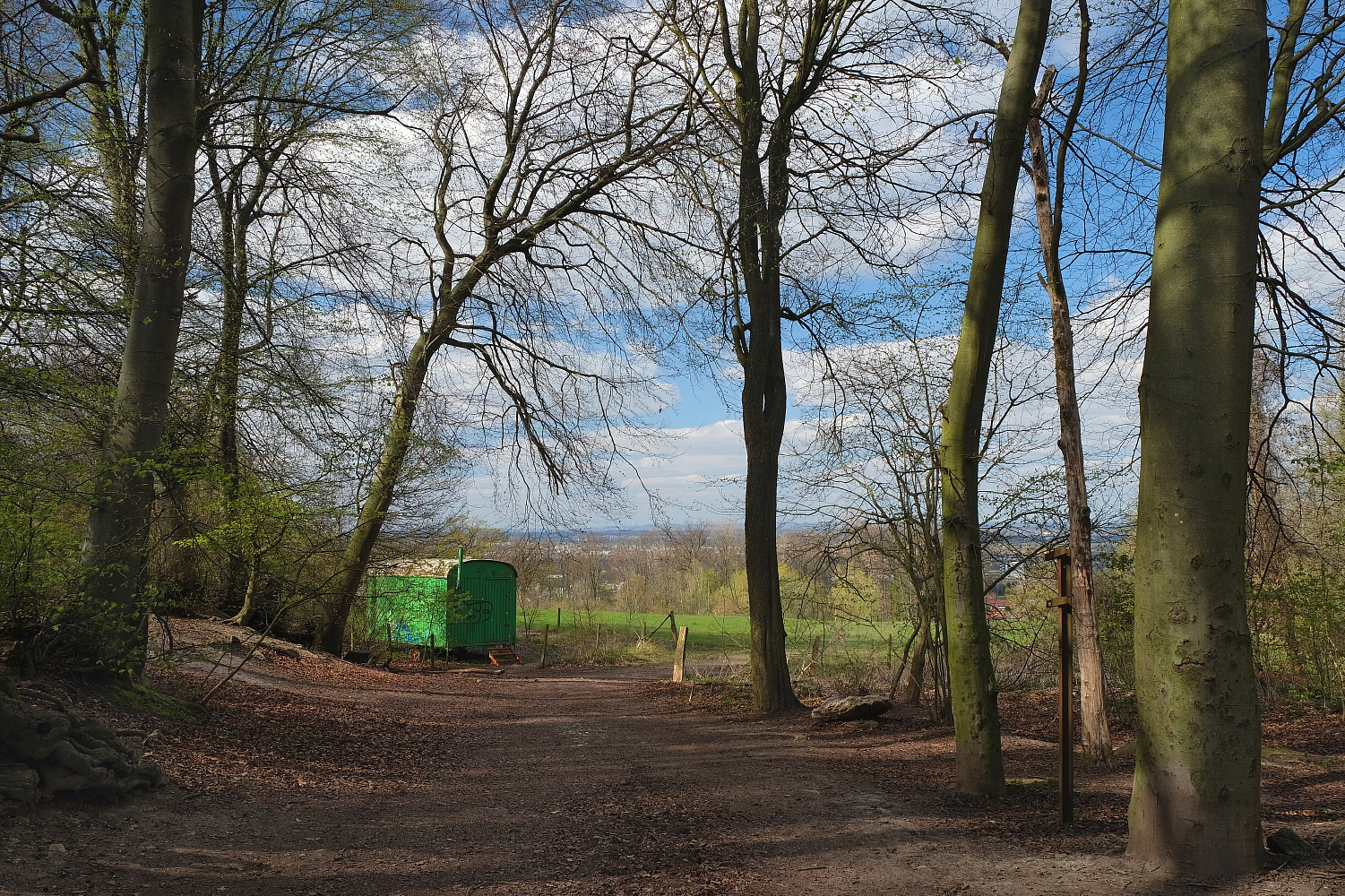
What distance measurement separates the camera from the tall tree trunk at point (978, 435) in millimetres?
6242

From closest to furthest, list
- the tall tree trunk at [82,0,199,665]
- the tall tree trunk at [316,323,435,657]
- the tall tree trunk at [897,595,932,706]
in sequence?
the tall tree trunk at [82,0,199,665], the tall tree trunk at [897,595,932,706], the tall tree trunk at [316,323,435,657]

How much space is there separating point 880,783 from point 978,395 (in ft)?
10.7

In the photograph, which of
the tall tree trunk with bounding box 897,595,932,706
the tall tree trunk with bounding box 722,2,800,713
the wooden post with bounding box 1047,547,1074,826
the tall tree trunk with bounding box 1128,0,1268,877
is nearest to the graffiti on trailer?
the tall tree trunk with bounding box 722,2,800,713

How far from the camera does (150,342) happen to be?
750 cm

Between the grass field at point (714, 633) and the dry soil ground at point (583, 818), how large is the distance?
274 centimetres

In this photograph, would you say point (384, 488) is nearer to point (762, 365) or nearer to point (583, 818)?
point (762, 365)

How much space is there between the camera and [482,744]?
9484 millimetres

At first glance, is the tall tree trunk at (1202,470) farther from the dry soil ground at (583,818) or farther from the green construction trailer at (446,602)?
the green construction trailer at (446,602)

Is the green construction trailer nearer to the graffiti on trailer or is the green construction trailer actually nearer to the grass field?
the graffiti on trailer

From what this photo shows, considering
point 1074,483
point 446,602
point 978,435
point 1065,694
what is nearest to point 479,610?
point 446,602

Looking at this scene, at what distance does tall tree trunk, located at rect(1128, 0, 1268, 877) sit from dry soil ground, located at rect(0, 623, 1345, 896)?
0.35 m

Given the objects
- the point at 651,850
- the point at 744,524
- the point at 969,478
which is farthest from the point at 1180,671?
the point at 744,524

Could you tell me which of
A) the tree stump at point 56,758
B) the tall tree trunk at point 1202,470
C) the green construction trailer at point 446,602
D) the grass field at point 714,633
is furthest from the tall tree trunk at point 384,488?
the tall tree trunk at point 1202,470

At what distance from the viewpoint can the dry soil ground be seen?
13.8ft
